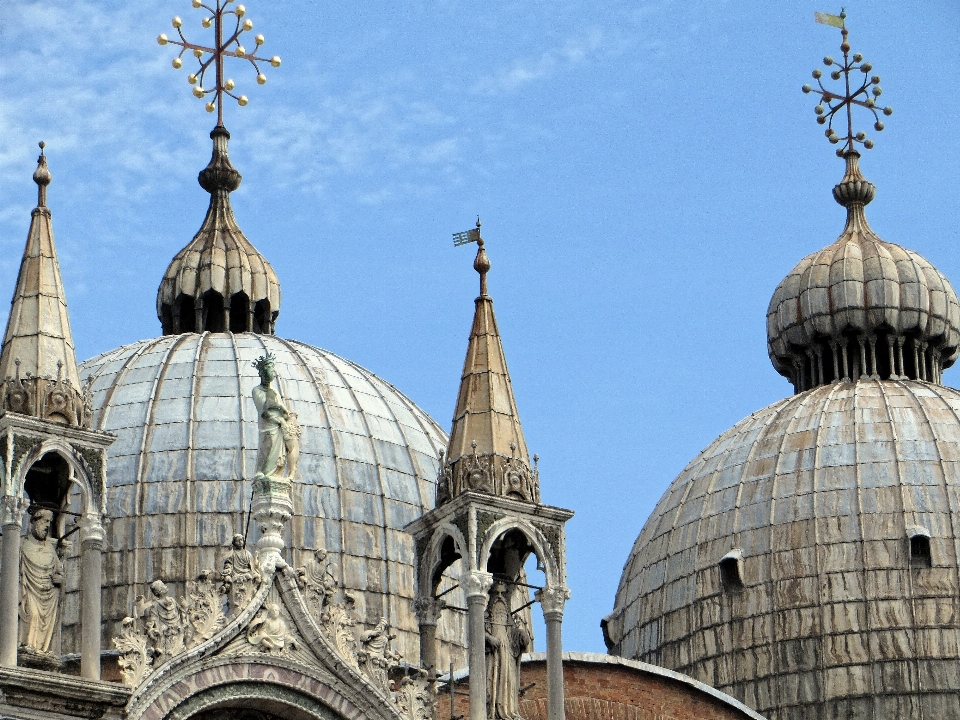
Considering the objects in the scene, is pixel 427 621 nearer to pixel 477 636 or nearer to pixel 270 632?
pixel 477 636

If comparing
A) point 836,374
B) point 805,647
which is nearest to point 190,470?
point 805,647

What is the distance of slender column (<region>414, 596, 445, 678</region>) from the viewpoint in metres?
59.2

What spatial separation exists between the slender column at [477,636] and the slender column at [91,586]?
6067mm

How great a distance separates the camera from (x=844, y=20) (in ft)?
296

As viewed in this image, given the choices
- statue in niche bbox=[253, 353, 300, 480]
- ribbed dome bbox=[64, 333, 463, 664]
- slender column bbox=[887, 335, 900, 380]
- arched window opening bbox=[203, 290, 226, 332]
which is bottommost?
statue in niche bbox=[253, 353, 300, 480]

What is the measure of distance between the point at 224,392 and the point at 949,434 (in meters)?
22.0

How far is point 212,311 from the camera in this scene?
242 ft

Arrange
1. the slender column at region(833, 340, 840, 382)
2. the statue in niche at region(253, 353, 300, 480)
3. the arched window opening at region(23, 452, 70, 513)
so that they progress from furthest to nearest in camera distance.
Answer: the slender column at region(833, 340, 840, 382), the statue in niche at region(253, 353, 300, 480), the arched window opening at region(23, 452, 70, 513)

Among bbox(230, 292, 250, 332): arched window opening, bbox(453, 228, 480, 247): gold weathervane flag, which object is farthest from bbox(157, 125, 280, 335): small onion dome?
bbox(453, 228, 480, 247): gold weathervane flag

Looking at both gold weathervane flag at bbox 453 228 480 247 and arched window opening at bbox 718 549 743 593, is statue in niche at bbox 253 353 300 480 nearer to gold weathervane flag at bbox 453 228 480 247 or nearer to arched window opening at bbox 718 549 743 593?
gold weathervane flag at bbox 453 228 480 247

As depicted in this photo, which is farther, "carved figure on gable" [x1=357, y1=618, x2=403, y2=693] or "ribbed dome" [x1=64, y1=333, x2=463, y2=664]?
"ribbed dome" [x1=64, y1=333, x2=463, y2=664]

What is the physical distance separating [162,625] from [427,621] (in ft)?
22.0

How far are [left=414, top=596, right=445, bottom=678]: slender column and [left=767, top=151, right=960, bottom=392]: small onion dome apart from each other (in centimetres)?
2996

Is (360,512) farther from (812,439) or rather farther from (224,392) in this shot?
(812,439)
